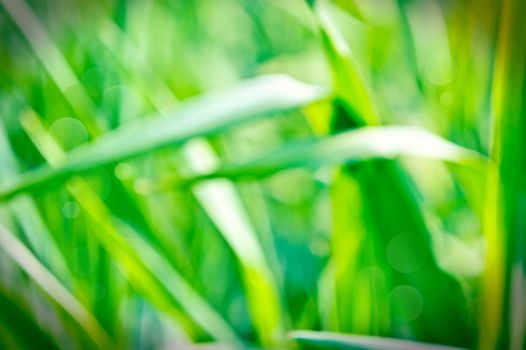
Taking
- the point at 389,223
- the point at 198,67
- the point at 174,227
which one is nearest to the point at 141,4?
the point at 198,67

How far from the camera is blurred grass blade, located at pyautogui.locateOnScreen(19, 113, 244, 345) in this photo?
0.38m

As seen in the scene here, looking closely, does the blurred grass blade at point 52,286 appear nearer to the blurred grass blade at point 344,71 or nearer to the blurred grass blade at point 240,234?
the blurred grass blade at point 240,234

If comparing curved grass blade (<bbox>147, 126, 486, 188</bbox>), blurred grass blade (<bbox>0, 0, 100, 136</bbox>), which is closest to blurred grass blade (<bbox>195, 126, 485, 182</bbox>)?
curved grass blade (<bbox>147, 126, 486, 188</bbox>)

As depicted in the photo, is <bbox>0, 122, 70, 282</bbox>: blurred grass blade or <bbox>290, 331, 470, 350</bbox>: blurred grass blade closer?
<bbox>290, 331, 470, 350</bbox>: blurred grass blade

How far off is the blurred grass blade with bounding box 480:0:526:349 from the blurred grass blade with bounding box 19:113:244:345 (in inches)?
6.1

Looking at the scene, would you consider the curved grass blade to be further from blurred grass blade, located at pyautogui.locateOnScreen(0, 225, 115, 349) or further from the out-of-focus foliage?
blurred grass blade, located at pyautogui.locateOnScreen(0, 225, 115, 349)

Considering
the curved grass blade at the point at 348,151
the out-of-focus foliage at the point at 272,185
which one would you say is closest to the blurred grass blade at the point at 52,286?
the out-of-focus foliage at the point at 272,185

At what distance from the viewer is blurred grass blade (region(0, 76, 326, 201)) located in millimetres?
315

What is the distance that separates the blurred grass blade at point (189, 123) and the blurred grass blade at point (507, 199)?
0.29 feet

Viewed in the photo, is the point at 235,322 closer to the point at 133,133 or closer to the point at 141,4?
the point at 133,133

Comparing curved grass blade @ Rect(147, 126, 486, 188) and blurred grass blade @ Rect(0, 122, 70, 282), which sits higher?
curved grass blade @ Rect(147, 126, 486, 188)

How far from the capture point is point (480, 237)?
0.43 metres

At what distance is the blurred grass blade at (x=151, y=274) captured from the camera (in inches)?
15.1

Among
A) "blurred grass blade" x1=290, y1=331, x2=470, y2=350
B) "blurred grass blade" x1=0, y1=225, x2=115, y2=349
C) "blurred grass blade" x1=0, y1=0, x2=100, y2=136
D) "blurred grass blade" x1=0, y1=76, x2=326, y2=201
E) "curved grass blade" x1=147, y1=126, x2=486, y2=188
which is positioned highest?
"blurred grass blade" x1=0, y1=0, x2=100, y2=136
